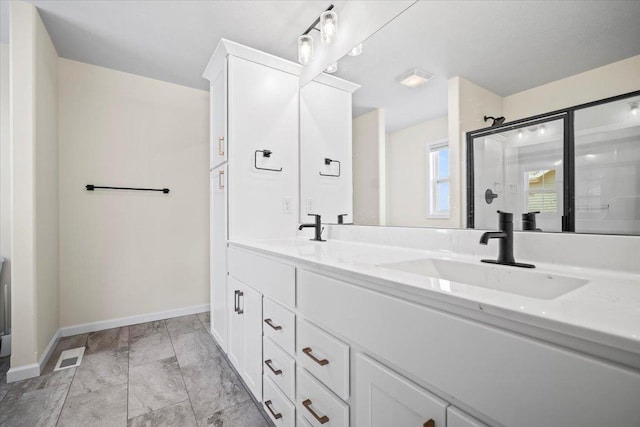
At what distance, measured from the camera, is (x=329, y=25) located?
5.87ft

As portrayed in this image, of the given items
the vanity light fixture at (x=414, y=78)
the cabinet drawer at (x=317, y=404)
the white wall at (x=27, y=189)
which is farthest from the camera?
the white wall at (x=27, y=189)

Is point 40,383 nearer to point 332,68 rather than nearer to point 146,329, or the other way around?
point 146,329

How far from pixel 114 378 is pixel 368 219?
1.90 m

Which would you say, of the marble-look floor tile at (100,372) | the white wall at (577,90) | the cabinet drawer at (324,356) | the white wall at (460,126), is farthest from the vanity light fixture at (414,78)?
the marble-look floor tile at (100,372)

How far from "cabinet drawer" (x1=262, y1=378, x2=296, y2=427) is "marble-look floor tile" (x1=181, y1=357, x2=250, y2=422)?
1.21 feet

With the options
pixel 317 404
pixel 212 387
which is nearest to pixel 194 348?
pixel 212 387

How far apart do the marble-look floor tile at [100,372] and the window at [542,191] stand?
Answer: 2.36 m

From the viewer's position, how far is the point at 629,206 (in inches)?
31.0

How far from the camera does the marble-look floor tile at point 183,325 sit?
8.32 ft

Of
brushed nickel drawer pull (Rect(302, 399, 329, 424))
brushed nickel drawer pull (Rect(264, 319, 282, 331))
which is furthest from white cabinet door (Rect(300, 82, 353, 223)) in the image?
brushed nickel drawer pull (Rect(302, 399, 329, 424))

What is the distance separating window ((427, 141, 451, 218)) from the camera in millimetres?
1262

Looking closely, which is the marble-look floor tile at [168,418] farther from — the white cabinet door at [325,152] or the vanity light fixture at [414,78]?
the vanity light fixture at [414,78]

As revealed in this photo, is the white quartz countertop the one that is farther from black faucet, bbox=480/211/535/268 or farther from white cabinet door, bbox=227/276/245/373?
white cabinet door, bbox=227/276/245/373

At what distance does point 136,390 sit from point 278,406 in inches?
40.6
